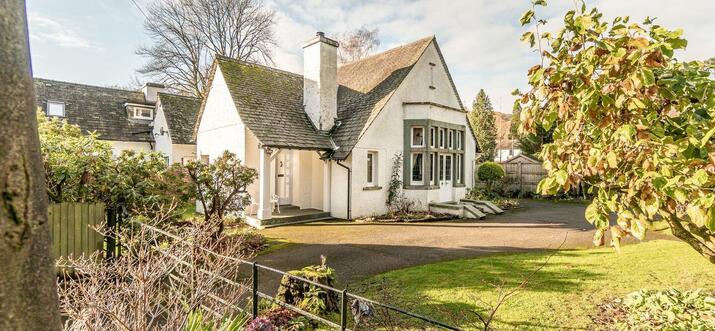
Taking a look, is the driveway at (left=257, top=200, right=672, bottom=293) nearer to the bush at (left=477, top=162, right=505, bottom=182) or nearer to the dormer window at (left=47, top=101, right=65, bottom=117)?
the bush at (left=477, top=162, right=505, bottom=182)

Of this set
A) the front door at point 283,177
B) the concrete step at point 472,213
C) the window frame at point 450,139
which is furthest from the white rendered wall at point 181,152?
the concrete step at point 472,213

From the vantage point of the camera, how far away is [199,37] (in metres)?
27.4

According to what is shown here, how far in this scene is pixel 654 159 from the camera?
2.21 meters

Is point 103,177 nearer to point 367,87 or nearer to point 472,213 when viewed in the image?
point 367,87

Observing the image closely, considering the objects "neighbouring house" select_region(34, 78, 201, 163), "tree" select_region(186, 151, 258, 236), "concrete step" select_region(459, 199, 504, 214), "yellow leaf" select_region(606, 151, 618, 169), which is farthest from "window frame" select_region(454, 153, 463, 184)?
"neighbouring house" select_region(34, 78, 201, 163)

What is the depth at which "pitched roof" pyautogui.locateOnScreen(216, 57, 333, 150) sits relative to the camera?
1354 centimetres

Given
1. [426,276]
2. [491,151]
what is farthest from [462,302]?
[491,151]

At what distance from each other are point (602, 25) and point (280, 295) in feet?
16.0

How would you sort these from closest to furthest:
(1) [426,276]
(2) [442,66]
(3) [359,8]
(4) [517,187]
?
(1) [426,276] → (3) [359,8] → (2) [442,66] → (4) [517,187]

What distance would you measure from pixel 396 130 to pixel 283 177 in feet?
18.2

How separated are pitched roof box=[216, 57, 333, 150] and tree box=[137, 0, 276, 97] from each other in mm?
13490

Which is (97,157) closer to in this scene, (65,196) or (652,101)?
(65,196)

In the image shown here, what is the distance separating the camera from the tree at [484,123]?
32969mm

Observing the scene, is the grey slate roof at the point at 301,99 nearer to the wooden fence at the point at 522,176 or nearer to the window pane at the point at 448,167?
the window pane at the point at 448,167
